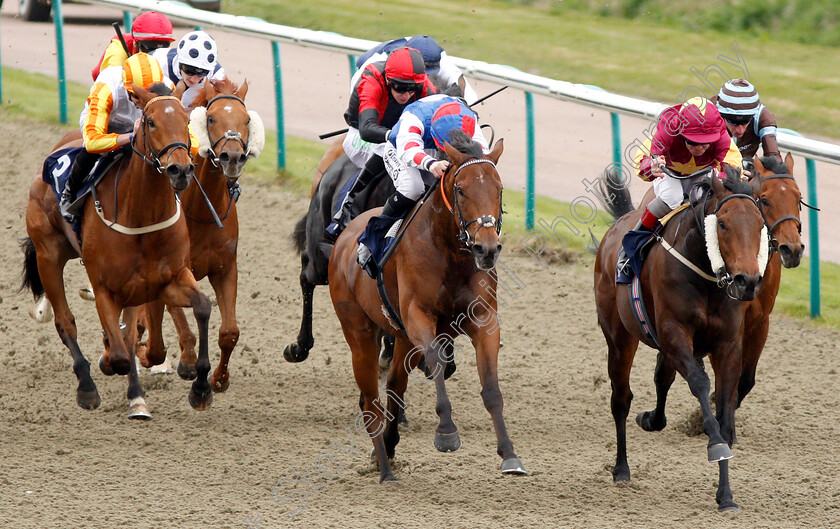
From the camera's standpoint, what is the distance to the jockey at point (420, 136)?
5.69 metres

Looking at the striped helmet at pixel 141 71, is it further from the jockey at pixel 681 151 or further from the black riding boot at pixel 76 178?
the jockey at pixel 681 151

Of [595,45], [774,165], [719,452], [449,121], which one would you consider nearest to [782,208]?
[774,165]

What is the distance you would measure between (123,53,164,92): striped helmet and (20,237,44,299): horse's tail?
1.71 meters

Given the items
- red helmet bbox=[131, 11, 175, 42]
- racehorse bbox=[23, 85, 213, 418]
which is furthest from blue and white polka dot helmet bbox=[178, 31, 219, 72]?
racehorse bbox=[23, 85, 213, 418]

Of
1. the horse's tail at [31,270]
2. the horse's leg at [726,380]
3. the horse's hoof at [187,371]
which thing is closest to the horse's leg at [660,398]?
the horse's leg at [726,380]

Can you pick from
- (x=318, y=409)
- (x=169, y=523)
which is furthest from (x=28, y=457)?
(x=318, y=409)

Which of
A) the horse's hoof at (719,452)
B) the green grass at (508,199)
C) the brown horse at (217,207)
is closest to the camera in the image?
the horse's hoof at (719,452)

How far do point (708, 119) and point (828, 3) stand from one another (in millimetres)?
12561

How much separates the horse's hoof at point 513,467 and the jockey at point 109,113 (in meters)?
2.70

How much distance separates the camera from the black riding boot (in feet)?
21.6

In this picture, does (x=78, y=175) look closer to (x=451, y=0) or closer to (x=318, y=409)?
(x=318, y=409)

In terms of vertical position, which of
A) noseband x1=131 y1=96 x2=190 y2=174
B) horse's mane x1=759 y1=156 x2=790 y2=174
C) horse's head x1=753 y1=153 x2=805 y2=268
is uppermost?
noseband x1=131 y1=96 x2=190 y2=174

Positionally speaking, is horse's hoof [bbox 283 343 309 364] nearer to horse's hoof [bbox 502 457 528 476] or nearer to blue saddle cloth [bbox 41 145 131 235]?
blue saddle cloth [bbox 41 145 131 235]

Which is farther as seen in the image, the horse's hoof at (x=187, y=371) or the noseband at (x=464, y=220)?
the horse's hoof at (x=187, y=371)
